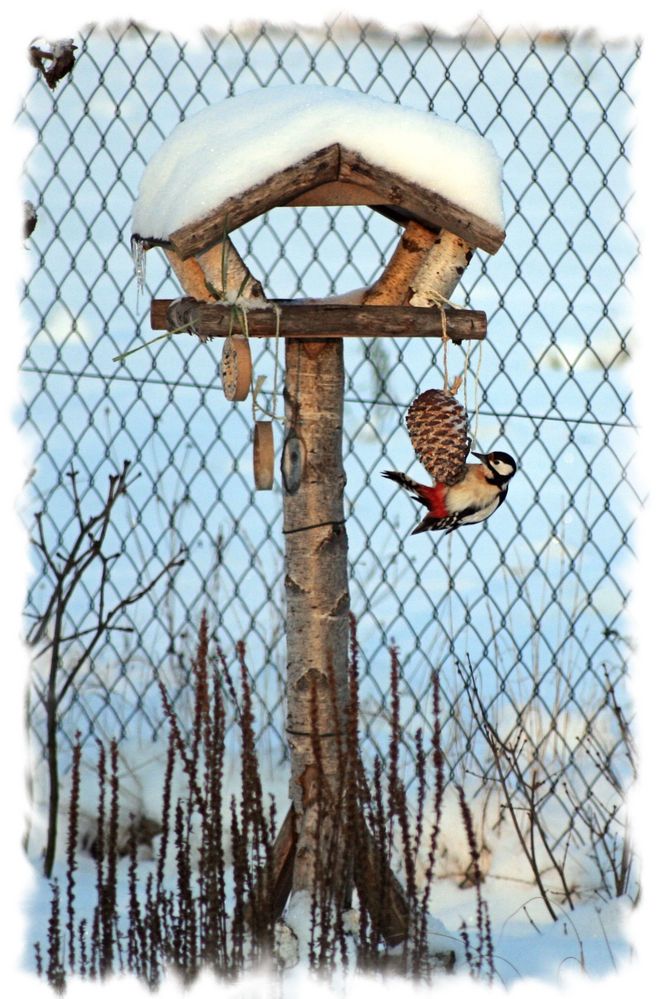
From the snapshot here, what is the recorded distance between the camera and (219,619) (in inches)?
187

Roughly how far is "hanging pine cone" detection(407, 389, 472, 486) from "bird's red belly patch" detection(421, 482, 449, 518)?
0.08 ft

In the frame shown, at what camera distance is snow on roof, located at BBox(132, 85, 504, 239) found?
2975mm

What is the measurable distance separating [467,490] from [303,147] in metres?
0.88

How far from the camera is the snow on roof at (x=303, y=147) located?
2975 mm

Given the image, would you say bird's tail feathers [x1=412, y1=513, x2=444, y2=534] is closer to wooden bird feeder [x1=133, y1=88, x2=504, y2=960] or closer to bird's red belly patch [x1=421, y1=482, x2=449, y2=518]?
bird's red belly patch [x1=421, y1=482, x2=449, y2=518]

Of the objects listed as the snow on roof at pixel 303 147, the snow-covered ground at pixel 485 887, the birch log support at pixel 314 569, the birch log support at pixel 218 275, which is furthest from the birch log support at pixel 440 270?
the snow-covered ground at pixel 485 887

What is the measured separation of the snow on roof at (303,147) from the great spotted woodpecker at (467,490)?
1.91ft

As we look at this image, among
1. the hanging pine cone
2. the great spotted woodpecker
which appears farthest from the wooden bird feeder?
the great spotted woodpecker

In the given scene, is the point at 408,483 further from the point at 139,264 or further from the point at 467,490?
the point at 139,264

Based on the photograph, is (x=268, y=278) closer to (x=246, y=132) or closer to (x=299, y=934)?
(x=246, y=132)

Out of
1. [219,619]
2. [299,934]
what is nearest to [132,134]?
[219,619]

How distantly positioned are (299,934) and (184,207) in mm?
1805

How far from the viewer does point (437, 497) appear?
310 cm

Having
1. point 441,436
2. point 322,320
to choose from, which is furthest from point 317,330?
point 441,436
